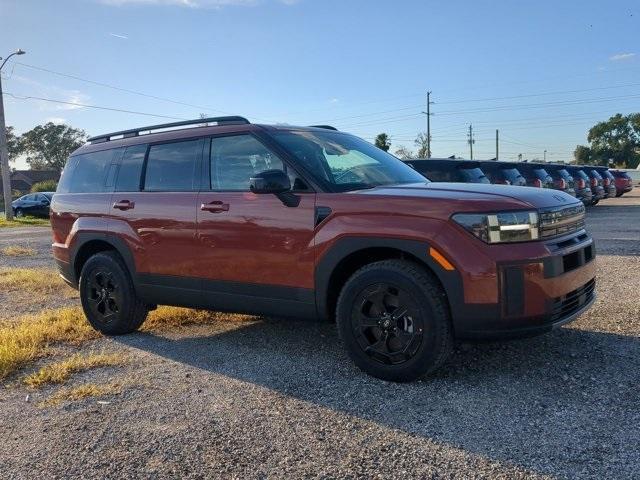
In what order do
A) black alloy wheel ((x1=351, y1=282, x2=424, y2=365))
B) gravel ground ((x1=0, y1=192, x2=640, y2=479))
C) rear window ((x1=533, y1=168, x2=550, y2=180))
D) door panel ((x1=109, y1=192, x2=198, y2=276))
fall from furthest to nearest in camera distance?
rear window ((x1=533, y1=168, x2=550, y2=180)) → door panel ((x1=109, y1=192, x2=198, y2=276)) → black alloy wheel ((x1=351, y1=282, x2=424, y2=365)) → gravel ground ((x1=0, y1=192, x2=640, y2=479))

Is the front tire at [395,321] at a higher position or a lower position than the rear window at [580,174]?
lower

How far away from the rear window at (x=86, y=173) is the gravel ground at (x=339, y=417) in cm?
198

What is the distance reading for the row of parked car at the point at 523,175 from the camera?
1502cm

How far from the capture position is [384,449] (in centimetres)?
300

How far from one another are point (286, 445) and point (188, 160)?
2.86m

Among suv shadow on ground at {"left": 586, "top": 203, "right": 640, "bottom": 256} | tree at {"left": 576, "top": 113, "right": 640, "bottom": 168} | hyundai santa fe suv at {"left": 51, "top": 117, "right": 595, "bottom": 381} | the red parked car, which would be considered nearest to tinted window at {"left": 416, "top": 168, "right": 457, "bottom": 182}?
suv shadow on ground at {"left": 586, "top": 203, "right": 640, "bottom": 256}

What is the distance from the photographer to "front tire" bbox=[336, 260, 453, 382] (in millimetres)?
3713

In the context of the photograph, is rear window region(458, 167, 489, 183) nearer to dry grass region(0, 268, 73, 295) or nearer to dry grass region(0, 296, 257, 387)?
dry grass region(0, 268, 73, 295)

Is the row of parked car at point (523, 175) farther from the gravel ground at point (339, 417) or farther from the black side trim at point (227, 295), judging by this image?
the gravel ground at point (339, 417)

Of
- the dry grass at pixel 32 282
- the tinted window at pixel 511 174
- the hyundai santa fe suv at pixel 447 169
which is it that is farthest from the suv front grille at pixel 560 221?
the tinted window at pixel 511 174

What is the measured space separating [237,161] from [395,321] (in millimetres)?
1925

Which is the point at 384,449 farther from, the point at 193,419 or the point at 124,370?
the point at 124,370

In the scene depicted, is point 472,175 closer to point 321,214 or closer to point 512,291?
point 321,214

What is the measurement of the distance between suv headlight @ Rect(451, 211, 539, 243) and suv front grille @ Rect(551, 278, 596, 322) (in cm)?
46
